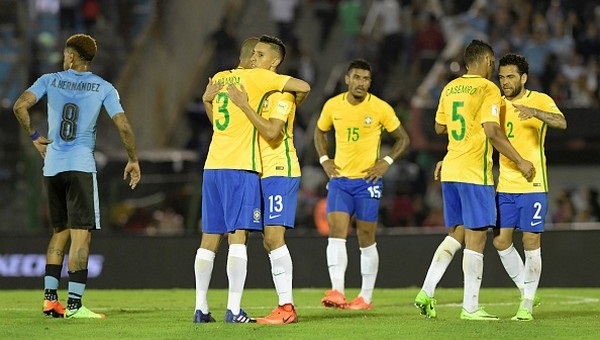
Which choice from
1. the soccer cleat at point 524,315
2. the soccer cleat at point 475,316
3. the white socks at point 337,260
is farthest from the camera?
the white socks at point 337,260

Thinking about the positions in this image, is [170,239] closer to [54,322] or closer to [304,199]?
[304,199]

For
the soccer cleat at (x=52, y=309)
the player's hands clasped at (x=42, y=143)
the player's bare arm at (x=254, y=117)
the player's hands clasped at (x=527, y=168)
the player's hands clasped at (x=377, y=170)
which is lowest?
the soccer cleat at (x=52, y=309)

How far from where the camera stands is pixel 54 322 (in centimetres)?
1137

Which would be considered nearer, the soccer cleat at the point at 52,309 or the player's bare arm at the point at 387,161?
the soccer cleat at the point at 52,309

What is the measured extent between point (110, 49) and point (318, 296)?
10764 millimetres

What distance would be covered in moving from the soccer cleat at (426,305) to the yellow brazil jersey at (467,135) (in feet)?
3.58

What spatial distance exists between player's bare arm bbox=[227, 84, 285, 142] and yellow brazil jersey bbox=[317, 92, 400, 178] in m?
3.55

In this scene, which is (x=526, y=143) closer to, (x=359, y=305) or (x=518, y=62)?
(x=518, y=62)

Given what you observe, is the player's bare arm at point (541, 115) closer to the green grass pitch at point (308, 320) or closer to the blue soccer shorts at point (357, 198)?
the green grass pitch at point (308, 320)

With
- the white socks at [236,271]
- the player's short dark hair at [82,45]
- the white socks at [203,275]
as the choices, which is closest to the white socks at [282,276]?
the white socks at [236,271]

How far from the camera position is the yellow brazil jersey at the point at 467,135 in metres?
11.8

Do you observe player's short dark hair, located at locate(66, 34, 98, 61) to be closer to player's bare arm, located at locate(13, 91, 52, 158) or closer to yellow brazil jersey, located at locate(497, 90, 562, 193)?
player's bare arm, located at locate(13, 91, 52, 158)

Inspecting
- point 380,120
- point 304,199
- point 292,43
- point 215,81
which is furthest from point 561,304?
point 292,43

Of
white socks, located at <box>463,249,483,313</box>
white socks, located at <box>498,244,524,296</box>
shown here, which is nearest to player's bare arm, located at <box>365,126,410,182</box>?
white socks, located at <box>498,244,524,296</box>
